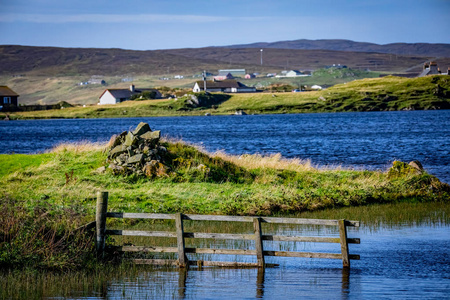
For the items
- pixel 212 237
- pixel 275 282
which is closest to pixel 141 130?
pixel 212 237

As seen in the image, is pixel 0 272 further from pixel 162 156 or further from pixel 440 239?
pixel 162 156

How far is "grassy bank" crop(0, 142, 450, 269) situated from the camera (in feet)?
86.2

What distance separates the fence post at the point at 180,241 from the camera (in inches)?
680

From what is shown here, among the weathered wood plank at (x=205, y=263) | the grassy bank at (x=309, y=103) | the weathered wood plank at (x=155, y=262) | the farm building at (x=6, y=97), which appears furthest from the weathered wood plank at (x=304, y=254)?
the farm building at (x=6, y=97)

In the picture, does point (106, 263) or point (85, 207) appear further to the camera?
point (85, 207)

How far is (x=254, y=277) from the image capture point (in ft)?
55.0

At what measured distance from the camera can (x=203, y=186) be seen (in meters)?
30.0

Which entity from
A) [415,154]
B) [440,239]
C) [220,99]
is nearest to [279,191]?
[440,239]

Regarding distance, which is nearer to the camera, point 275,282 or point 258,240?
point 275,282

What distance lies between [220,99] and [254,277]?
174108 millimetres

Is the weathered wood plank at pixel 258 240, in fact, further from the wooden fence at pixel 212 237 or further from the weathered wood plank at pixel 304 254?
the weathered wood plank at pixel 304 254

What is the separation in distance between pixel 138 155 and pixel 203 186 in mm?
3728

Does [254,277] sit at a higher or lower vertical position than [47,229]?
lower

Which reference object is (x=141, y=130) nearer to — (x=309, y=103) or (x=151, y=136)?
(x=151, y=136)
